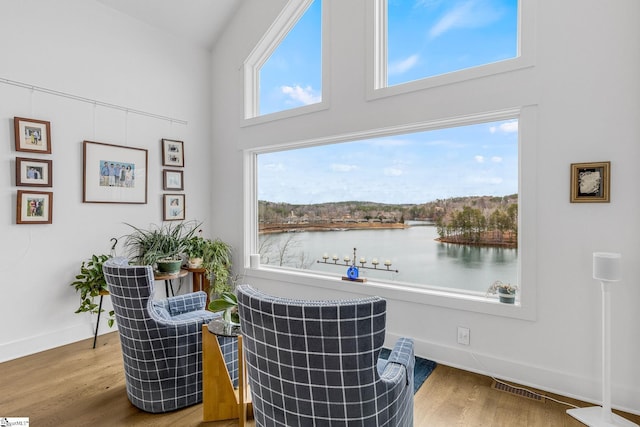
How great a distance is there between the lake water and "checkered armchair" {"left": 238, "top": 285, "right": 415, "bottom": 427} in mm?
1726

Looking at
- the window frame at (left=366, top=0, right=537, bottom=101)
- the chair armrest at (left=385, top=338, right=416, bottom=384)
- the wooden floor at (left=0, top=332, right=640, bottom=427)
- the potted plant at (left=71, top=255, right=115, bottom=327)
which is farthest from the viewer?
the potted plant at (left=71, top=255, right=115, bottom=327)

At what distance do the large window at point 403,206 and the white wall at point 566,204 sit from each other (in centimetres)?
24

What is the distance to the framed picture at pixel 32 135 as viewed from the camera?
290 cm

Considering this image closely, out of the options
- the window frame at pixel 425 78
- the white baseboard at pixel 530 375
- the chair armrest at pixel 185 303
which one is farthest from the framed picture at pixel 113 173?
the white baseboard at pixel 530 375

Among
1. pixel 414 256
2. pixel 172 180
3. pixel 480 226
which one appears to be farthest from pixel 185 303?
pixel 480 226

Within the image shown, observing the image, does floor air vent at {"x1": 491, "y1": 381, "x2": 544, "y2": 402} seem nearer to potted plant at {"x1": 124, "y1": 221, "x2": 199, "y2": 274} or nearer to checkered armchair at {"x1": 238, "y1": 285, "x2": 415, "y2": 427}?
checkered armchair at {"x1": 238, "y1": 285, "x2": 415, "y2": 427}

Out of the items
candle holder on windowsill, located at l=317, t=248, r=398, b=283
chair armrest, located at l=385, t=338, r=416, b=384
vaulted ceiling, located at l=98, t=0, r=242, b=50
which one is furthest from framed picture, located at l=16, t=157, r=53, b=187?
chair armrest, located at l=385, t=338, r=416, b=384

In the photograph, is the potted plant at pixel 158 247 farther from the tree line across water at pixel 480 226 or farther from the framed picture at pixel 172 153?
the tree line across water at pixel 480 226

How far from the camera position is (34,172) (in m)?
3.01

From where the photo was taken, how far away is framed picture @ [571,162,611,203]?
2.21 meters

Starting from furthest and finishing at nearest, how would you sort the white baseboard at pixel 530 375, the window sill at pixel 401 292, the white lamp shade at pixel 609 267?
the window sill at pixel 401 292
the white baseboard at pixel 530 375
the white lamp shade at pixel 609 267

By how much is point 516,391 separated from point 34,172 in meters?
4.21

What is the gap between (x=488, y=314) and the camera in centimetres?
262

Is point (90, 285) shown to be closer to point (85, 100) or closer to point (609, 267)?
point (85, 100)
